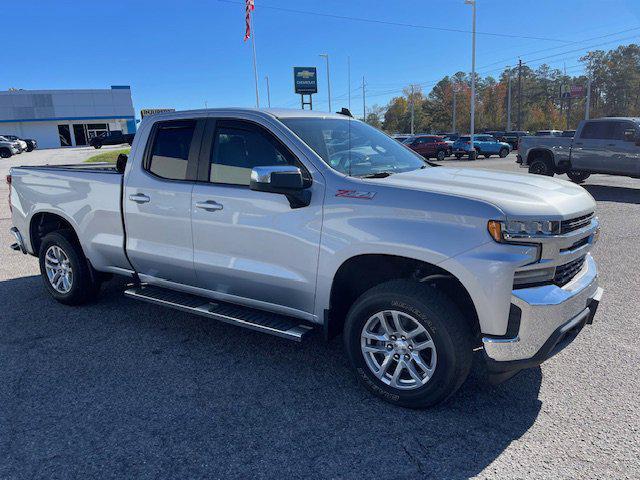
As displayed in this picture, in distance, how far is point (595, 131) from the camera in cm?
1438

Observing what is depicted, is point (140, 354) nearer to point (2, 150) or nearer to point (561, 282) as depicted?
point (561, 282)

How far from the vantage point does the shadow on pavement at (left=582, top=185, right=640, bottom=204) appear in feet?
40.4

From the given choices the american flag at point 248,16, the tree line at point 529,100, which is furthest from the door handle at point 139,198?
the tree line at point 529,100

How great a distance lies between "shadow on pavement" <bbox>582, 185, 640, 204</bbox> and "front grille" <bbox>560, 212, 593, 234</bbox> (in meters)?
10.4

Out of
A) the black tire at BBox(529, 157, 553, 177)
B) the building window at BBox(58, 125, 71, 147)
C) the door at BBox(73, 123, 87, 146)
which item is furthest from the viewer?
the door at BBox(73, 123, 87, 146)

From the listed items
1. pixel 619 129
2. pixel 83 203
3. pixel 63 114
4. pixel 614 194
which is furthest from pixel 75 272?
pixel 63 114

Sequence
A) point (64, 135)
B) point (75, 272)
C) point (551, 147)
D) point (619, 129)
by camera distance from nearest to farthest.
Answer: point (75, 272) → point (619, 129) → point (551, 147) → point (64, 135)

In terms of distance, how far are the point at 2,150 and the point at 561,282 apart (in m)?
46.2

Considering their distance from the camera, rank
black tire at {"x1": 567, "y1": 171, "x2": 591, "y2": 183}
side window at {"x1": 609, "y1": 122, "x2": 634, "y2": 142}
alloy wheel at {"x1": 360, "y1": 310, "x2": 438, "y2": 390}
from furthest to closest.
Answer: black tire at {"x1": 567, "y1": 171, "x2": 591, "y2": 183} < side window at {"x1": 609, "y1": 122, "x2": 634, "y2": 142} < alloy wheel at {"x1": 360, "y1": 310, "x2": 438, "y2": 390}

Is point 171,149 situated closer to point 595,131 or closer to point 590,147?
point 590,147

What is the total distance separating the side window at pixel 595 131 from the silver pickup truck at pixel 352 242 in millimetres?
12437

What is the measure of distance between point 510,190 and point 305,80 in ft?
163

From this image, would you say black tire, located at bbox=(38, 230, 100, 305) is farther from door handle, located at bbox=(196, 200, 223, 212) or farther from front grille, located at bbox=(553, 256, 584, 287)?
front grille, located at bbox=(553, 256, 584, 287)

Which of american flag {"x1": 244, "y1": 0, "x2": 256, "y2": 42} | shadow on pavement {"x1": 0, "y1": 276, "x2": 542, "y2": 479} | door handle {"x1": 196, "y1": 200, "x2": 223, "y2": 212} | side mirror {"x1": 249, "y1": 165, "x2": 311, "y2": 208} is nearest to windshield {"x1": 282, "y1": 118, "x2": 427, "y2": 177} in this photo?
side mirror {"x1": 249, "y1": 165, "x2": 311, "y2": 208}
